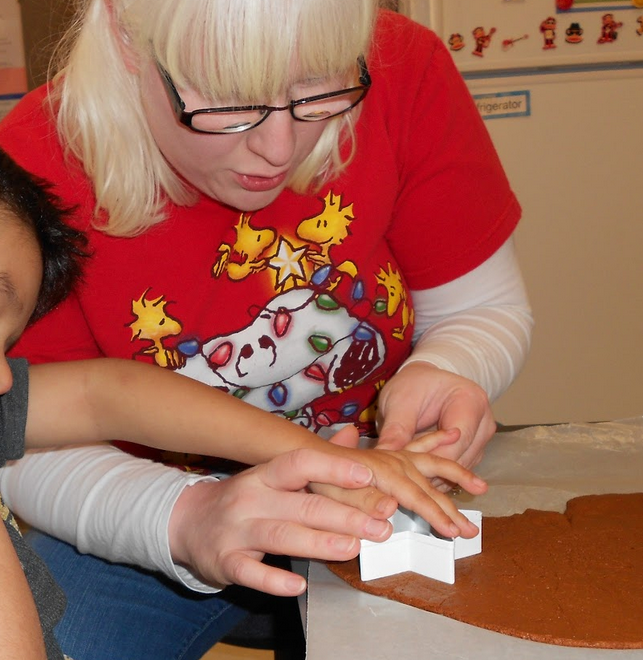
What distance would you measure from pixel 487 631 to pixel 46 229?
1.71 ft

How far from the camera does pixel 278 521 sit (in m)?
0.70

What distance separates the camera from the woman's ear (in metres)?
0.83

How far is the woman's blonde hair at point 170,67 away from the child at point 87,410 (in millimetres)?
72

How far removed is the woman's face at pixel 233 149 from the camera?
781 millimetres

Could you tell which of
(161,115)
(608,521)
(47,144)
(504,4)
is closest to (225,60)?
(161,115)

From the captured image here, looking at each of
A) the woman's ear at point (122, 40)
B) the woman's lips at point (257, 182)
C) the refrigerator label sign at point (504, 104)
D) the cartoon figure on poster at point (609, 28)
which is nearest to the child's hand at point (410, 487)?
the woman's lips at point (257, 182)

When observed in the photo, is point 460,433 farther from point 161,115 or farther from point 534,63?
point 534,63

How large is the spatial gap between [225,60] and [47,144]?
29 centimetres

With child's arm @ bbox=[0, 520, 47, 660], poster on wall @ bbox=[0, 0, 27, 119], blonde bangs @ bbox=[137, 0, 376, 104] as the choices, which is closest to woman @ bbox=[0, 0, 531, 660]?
blonde bangs @ bbox=[137, 0, 376, 104]

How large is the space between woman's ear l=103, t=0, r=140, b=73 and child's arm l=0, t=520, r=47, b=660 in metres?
0.47

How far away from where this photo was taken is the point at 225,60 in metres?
0.72

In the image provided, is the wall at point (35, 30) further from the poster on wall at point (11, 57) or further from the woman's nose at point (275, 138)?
the woman's nose at point (275, 138)

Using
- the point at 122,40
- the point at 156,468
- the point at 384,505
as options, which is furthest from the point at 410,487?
the point at 122,40

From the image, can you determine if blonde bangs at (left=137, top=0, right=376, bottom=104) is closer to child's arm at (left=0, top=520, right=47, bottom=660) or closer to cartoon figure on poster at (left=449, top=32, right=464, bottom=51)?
child's arm at (left=0, top=520, right=47, bottom=660)
